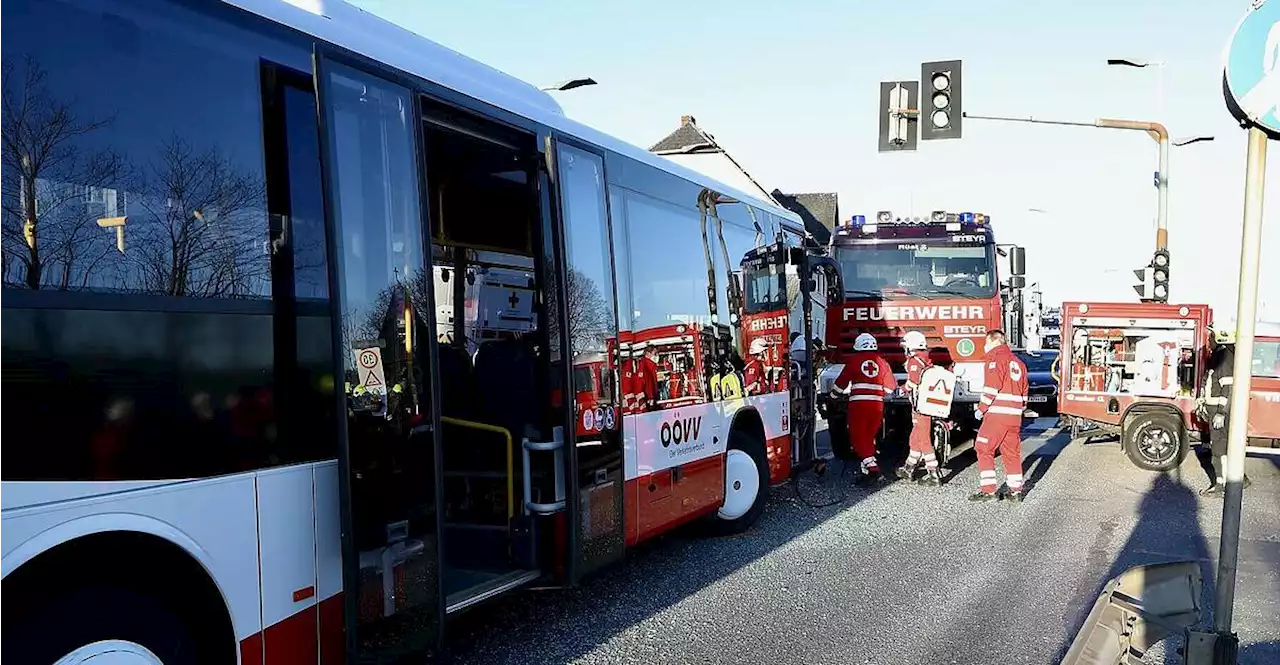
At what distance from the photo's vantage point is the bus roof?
4.15 metres

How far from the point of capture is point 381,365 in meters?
4.25

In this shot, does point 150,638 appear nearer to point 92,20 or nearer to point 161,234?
point 161,234

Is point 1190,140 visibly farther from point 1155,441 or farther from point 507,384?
point 507,384

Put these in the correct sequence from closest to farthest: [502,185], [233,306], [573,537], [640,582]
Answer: [233,306] < [573,537] < [502,185] < [640,582]

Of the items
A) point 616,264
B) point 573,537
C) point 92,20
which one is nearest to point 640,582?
point 573,537

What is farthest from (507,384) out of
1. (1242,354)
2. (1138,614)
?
(1242,354)

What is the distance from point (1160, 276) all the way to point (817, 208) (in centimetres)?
3583

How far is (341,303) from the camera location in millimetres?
4082

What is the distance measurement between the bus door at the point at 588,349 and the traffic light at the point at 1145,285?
13.6m

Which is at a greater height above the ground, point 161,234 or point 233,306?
point 161,234

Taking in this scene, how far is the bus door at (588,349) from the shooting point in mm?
5809

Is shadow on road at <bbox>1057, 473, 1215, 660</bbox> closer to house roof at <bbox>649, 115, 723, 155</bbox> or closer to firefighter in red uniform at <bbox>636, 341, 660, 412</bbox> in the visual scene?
firefighter in red uniform at <bbox>636, 341, 660, 412</bbox>

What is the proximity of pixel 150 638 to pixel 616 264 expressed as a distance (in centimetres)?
380

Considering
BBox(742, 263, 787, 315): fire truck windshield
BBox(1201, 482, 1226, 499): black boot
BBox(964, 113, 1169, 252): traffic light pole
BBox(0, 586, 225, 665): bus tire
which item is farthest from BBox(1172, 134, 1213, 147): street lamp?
BBox(0, 586, 225, 665): bus tire
